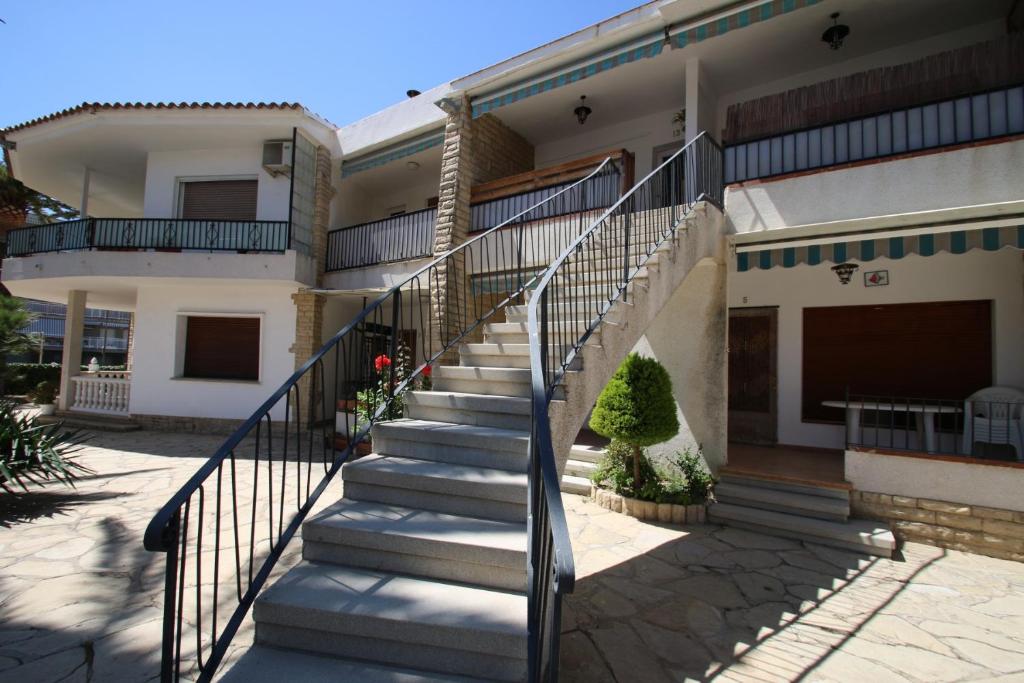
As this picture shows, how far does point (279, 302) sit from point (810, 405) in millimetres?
10416

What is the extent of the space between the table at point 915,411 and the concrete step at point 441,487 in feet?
15.4

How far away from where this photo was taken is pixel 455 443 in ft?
11.2

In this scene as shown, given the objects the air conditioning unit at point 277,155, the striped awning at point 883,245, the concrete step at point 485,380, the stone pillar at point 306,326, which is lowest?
the concrete step at point 485,380

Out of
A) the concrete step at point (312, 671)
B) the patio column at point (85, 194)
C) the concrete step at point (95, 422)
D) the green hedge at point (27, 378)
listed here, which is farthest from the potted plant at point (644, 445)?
the green hedge at point (27, 378)

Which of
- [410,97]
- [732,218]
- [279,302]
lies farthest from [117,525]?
[410,97]

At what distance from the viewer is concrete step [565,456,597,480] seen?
6.89m

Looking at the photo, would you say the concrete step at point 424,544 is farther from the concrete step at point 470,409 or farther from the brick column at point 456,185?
the brick column at point 456,185

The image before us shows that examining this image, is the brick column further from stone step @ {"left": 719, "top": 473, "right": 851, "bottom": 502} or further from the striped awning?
the striped awning

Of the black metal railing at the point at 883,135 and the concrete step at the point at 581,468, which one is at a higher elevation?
the black metal railing at the point at 883,135

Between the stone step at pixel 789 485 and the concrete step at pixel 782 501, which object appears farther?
the stone step at pixel 789 485

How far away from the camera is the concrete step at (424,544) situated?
2.60 meters

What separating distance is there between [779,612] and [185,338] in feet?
40.4

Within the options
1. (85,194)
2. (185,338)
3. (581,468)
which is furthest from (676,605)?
(85,194)

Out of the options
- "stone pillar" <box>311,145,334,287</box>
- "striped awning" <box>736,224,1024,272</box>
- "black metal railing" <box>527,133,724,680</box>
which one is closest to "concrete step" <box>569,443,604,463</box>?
"black metal railing" <box>527,133,724,680</box>
